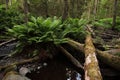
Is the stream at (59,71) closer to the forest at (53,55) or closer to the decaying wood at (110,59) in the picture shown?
the forest at (53,55)

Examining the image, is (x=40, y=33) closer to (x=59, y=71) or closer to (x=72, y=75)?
(x=59, y=71)

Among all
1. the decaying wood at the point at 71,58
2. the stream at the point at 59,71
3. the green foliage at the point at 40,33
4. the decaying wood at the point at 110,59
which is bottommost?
the stream at the point at 59,71

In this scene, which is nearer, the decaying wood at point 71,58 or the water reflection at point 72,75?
the water reflection at point 72,75

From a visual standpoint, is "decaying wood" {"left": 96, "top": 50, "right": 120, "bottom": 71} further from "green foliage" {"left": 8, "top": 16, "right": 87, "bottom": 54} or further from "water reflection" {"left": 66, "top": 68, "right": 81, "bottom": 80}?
"green foliage" {"left": 8, "top": 16, "right": 87, "bottom": 54}

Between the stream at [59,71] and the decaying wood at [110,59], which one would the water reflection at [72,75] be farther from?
the decaying wood at [110,59]

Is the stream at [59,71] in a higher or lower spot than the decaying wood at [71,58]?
lower

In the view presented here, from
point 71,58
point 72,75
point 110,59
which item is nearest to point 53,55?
point 71,58

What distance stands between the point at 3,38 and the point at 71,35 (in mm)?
4600

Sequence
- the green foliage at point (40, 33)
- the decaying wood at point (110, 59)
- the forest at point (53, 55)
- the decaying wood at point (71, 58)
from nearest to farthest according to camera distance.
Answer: the decaying wood at point (110, 59) < the forest at point (53, 55) < the decaying wood at point (71, 58) < the green foliage at point (40, 33)

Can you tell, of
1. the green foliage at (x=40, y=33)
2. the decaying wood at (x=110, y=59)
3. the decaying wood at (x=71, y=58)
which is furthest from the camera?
the green foliage at (x=40, y=33)

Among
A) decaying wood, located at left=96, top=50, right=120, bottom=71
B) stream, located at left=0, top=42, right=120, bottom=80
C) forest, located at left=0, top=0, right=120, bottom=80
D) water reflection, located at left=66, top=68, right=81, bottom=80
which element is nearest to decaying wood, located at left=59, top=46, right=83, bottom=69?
forest, located at left=0, top=0, right=120, bottom=80

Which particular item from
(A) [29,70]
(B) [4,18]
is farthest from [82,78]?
(B) [4,18]

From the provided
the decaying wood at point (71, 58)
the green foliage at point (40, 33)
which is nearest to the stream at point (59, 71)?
the decaying wood at point (71, 58)

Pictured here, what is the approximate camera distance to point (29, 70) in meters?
7.24
